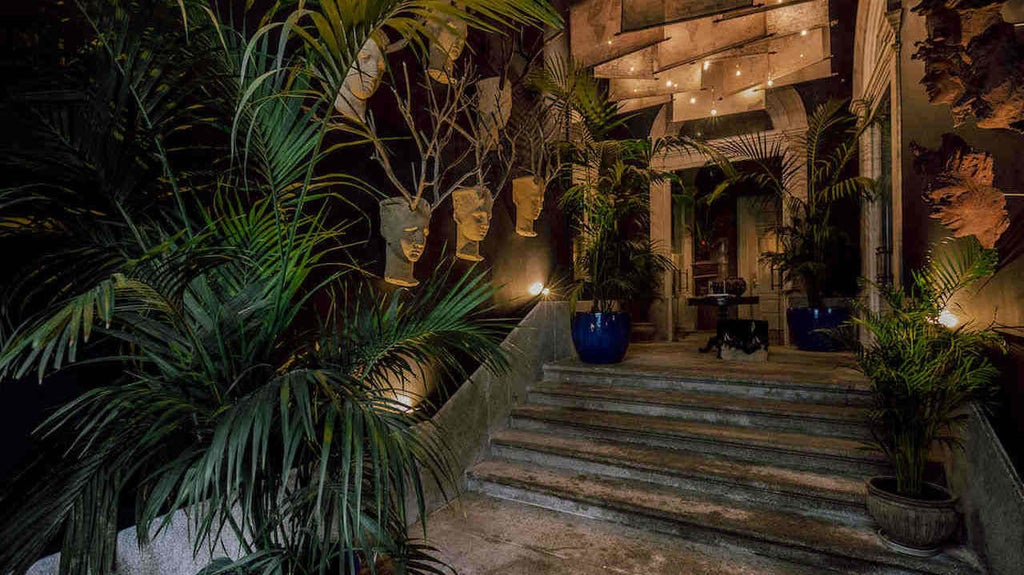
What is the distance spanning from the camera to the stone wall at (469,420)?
5.74 feet

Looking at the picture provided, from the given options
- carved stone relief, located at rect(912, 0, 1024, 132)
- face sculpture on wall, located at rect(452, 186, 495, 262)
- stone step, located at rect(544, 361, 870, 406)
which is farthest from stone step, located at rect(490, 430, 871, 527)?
carved stone relief, located at rect(912, 0, 1024, 132)

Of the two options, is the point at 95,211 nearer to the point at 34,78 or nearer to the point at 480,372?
the point at 34,78

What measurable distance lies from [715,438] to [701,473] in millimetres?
305

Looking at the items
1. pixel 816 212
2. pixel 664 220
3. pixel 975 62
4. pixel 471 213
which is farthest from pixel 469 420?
pixel 664 220

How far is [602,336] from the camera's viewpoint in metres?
4.06

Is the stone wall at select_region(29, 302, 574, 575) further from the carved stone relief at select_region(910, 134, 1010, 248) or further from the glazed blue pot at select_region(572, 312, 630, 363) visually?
the carved stone relief at select_region(910, 134, 1010, 248)

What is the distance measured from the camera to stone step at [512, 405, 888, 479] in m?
2.63

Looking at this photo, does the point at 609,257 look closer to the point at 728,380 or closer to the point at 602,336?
the point at 602,336

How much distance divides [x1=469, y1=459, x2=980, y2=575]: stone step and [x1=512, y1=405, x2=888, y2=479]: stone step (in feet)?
1.16

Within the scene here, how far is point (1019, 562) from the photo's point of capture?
1.63m

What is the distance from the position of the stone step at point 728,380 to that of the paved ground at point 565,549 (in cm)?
126

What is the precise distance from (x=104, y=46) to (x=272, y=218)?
0.52 m

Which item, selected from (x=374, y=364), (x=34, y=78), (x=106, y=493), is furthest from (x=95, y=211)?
(x=374, y=364)

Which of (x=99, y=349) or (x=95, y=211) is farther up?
(x=95, y=211)
